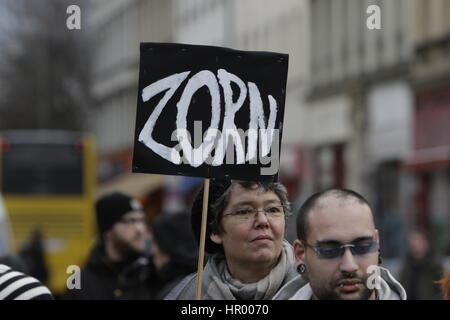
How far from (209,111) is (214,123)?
0.05 meters

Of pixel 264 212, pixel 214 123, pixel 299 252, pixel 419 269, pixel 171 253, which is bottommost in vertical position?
pixel 419 269

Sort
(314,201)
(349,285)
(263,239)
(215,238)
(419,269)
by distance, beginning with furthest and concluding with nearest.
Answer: (419,269), (215,238), (263,239), (314,201), (349,285)

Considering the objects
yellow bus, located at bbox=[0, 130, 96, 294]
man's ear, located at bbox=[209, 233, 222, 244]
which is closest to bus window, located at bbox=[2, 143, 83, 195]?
yellow bus, located at bbox=[0, 130, 96, 294]

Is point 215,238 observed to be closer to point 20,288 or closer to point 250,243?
point 250,243

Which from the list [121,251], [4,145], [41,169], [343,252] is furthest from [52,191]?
[343,252]

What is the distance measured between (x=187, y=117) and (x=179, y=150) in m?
0.12

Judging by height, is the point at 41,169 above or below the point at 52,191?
above

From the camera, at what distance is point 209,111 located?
5.61 metres

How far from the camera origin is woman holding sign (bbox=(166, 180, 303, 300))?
5777 mm

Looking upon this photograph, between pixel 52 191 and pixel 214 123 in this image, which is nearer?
pixel 214 123

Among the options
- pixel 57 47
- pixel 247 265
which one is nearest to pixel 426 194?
pixel 247 265

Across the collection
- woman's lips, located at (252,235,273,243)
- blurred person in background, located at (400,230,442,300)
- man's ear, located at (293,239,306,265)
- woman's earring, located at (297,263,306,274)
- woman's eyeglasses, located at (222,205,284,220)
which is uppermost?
woman's eyeglasses, located at (222,205,284,220)

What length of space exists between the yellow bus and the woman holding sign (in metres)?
25.9

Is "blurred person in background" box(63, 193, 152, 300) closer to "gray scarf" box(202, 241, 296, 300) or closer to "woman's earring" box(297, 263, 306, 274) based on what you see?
"gray scarf" box(202, 241, 296, 300)
